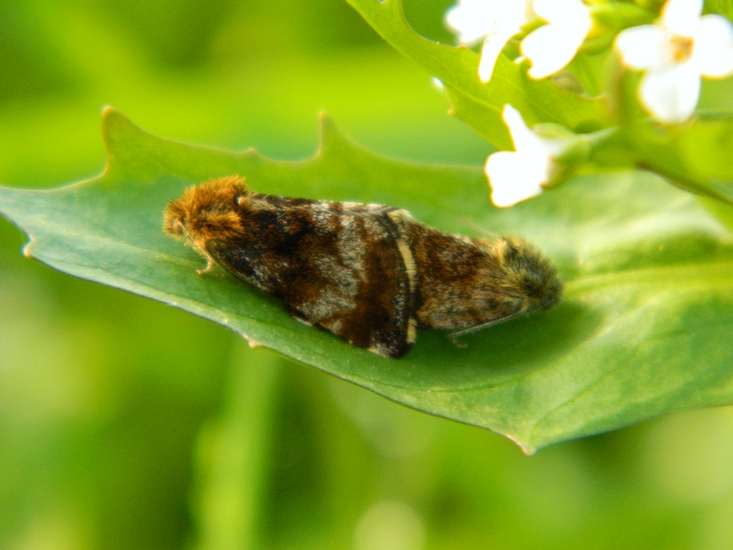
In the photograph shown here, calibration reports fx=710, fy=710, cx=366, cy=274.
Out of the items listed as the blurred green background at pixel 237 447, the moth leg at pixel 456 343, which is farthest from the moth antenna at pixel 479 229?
the blurred green background at pixel 237 447

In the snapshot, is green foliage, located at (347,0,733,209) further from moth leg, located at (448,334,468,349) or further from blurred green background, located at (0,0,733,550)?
blurred green background, located at (0,0,733,550)

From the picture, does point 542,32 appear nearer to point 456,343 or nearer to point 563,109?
point 563,109

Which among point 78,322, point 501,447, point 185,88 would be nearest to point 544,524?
point 501,447

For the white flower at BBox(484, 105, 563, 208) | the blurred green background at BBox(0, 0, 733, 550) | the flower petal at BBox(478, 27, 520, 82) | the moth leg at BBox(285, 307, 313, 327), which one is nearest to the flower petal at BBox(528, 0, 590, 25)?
the flower petal at BBox(478, 27, 520, 82)

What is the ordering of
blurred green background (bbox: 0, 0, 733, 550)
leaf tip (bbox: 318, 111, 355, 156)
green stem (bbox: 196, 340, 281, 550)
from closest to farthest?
leaf tip (bbox: 318, 111, 355, 156)
green stem (bbox: 196, 340, 281, 550)
blurred green background (bbox: 0, 0, 733, 550)

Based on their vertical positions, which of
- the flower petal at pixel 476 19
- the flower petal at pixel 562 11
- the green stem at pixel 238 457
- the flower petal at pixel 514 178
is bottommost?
the green stem at pixel 238 457

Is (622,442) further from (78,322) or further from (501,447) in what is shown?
(78,322)

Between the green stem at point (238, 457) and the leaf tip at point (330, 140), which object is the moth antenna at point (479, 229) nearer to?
the leaf tip at point (330, 140)
